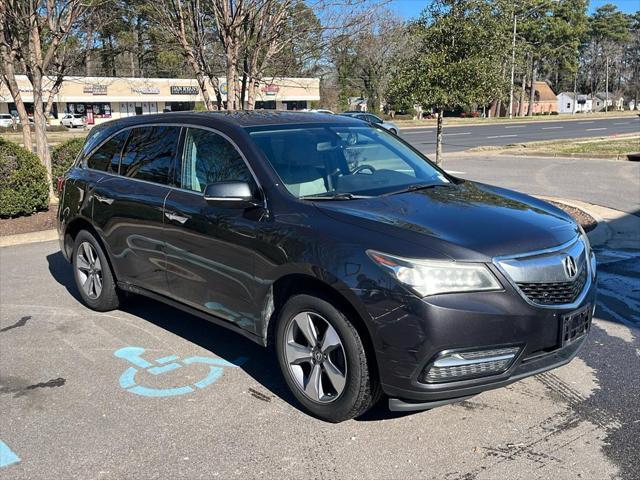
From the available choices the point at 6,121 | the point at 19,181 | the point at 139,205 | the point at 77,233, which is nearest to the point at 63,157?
the point at 19,181

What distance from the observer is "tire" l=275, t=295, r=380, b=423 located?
3.27 metres

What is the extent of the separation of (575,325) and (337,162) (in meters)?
1.87

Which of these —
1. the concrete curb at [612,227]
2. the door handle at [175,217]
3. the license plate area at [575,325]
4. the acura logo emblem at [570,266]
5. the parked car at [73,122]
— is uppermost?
the parked car at [73,122]

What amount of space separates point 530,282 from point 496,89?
304 inches

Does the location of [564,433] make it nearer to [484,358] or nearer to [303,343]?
[484,358]

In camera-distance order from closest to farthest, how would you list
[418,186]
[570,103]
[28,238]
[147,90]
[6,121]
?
[418,186] < [28,238] < [6,121] < [147,90] < [570,103]

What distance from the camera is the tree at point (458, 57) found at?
9.77 metres

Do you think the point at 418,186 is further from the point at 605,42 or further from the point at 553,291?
the point at 605,42

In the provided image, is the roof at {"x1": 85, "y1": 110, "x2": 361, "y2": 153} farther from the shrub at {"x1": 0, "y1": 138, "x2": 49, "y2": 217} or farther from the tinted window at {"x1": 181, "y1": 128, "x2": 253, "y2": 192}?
the shrub at {"x1": 0, "y1": 138, "x2": 49, "y2": 217}

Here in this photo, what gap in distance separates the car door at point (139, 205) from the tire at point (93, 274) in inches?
8.3

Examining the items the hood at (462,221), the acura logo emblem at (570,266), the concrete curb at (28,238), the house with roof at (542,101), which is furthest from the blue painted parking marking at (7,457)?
the house with roof at (542,101)

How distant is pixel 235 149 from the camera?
414 centimetres

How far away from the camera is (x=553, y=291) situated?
10.6 feet

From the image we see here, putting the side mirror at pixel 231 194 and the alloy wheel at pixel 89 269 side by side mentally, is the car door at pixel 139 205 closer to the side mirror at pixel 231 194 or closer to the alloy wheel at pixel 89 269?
the alloy wheel at pixel 89 269
